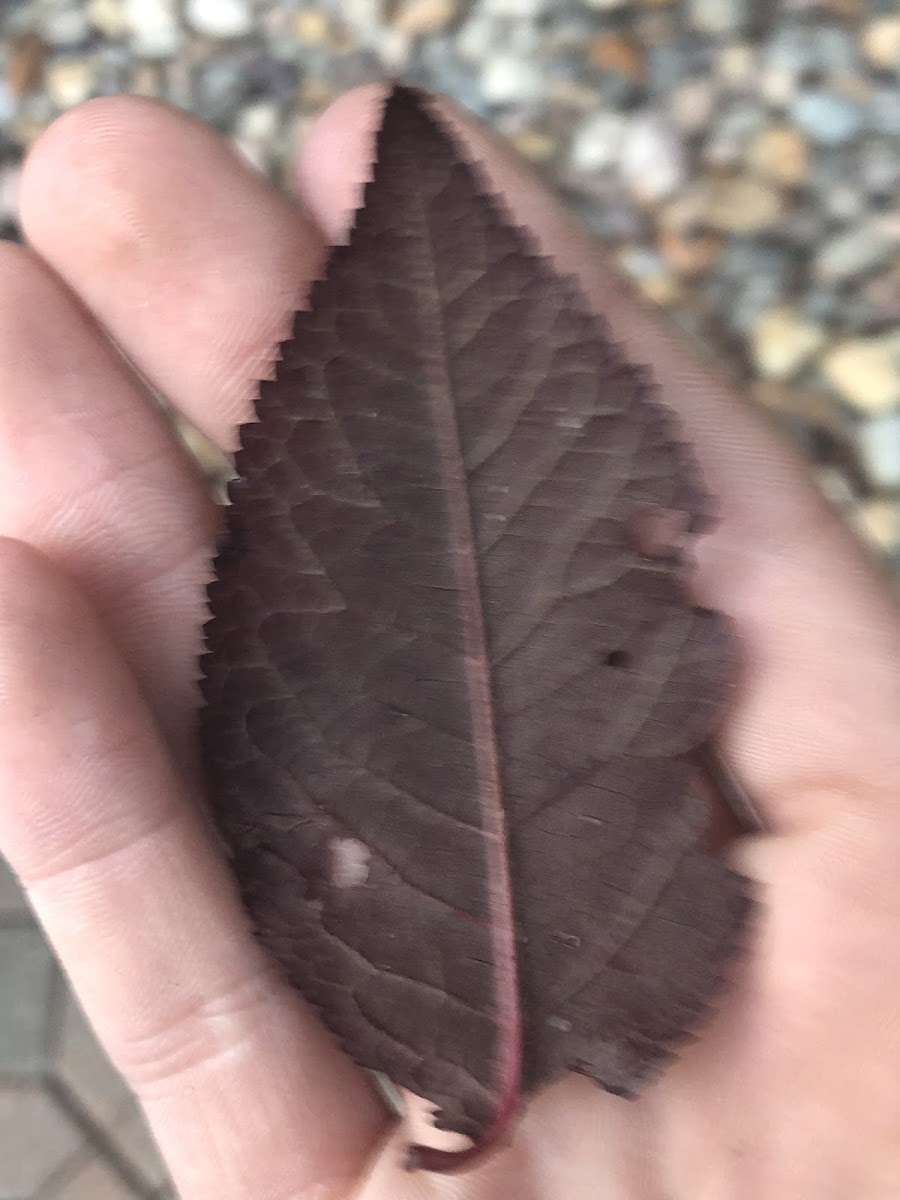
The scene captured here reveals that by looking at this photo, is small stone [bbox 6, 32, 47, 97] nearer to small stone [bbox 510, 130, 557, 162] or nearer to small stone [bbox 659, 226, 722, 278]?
small stone [bbox 510, 130, 557, 162]

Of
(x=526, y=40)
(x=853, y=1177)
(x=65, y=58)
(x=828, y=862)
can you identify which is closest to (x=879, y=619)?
(x=828, y=862)

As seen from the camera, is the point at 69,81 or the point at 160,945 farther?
the point at 69,81

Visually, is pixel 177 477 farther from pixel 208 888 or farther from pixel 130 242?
pixel 208 888

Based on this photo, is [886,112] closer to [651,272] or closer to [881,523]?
[651,272]

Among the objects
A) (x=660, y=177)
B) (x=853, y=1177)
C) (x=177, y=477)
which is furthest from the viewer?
(x=660, y=177)

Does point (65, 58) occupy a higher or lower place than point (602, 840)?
higher

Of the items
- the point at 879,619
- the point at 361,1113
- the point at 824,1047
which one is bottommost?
the point at 361,1113

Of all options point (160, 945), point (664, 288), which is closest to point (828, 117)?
point (664, 288)

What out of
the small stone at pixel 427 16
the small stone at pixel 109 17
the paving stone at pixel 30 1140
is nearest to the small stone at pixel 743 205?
the small stone at pixel 427 16
